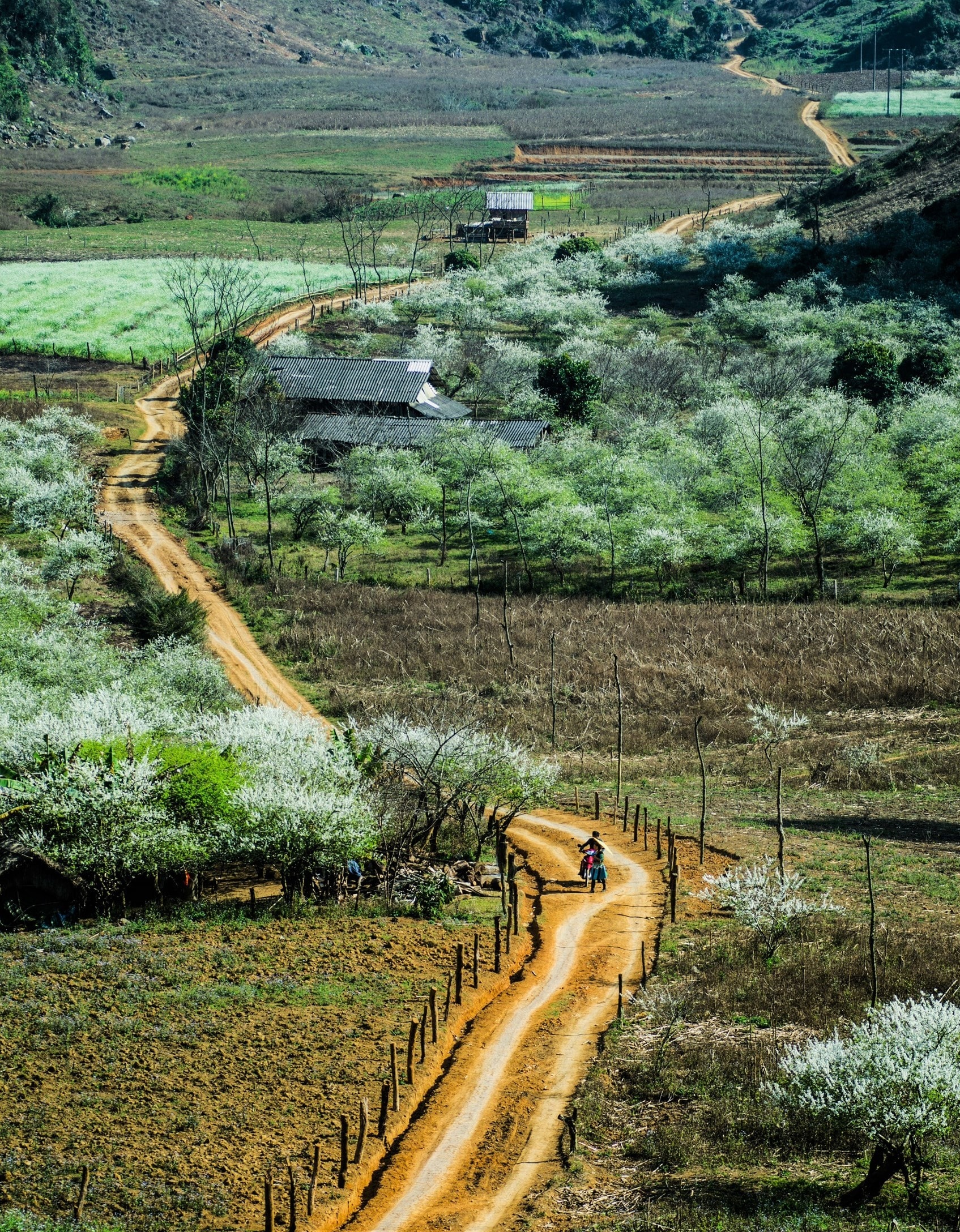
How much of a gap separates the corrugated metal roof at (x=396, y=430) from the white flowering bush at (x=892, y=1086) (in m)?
57.1

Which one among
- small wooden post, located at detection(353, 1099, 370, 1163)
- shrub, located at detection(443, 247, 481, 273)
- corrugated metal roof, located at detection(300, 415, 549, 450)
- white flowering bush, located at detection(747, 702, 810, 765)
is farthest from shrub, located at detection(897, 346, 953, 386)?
small wooden post, located at detection(353, 1099, 370, 1163)

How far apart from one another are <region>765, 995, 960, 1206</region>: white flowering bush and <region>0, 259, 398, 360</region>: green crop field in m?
89.4

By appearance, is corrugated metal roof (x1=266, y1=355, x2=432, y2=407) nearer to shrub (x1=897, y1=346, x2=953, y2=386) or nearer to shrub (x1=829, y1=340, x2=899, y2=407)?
shrub (x1=829, y1=340, x2=899, y2=407)

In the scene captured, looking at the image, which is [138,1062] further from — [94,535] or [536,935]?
[94,535]

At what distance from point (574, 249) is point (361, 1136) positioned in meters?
109

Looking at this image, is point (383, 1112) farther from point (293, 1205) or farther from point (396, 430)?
point (396, 430)

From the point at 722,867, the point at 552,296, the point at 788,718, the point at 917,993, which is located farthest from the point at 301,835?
the point at 552,296

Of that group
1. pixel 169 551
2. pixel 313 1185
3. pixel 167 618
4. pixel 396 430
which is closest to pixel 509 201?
pixel 396 430

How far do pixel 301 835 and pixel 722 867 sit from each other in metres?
9.93

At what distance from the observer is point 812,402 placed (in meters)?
75.6

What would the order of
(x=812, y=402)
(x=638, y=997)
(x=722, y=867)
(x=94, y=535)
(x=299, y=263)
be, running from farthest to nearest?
1. (x=299, y=263)
2. (x=812, y=402)
3. (x=94, y=535)
4. (x=722, y=867)
5. (x=638, y=997)

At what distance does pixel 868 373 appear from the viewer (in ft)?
260

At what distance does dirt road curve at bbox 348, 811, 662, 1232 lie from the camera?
17688 mm

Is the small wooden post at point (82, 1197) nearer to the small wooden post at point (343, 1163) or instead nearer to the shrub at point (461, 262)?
the small wooden post at point (343, 1163)
